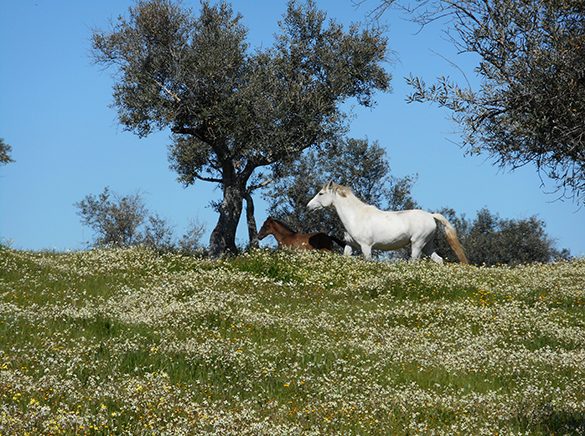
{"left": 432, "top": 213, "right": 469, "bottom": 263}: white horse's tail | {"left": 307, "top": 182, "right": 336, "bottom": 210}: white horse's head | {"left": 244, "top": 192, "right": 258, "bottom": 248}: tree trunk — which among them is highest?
{"left": 244, "top": 192, "right": 258, "bottom": 248}: tree trunk

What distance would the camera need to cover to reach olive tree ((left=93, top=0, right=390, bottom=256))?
35.7 metres

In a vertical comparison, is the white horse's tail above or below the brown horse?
below

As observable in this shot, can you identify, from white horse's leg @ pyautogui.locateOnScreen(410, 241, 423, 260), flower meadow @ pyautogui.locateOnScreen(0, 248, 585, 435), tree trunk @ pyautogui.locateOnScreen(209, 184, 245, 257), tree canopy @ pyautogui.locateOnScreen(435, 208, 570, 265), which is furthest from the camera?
tree canopy @ pyautogui.locateOnScreen(435, 208, 570, 265)

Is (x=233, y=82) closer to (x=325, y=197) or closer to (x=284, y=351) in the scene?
(x=325, y=197)

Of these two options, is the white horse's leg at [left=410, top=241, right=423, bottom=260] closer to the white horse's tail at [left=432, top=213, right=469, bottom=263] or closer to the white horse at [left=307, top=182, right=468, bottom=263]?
the white horse at [left=307, top=182, right=468, bottom=263]

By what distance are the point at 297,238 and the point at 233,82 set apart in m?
6.90

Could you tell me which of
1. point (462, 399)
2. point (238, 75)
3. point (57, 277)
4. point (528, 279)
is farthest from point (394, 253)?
point (462, 399)

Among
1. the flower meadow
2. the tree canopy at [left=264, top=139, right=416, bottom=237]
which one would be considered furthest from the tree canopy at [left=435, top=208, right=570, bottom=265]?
the flower meadow

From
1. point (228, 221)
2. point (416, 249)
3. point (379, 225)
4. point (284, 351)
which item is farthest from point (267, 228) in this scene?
point (284, 351)

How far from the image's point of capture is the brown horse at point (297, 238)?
1443 inches

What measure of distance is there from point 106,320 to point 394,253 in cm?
3809

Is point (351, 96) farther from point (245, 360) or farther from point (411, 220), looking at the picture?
point (245, 360)

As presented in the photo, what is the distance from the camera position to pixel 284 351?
15109 millimetres

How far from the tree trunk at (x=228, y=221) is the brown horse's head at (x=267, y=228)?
1.16 metres
